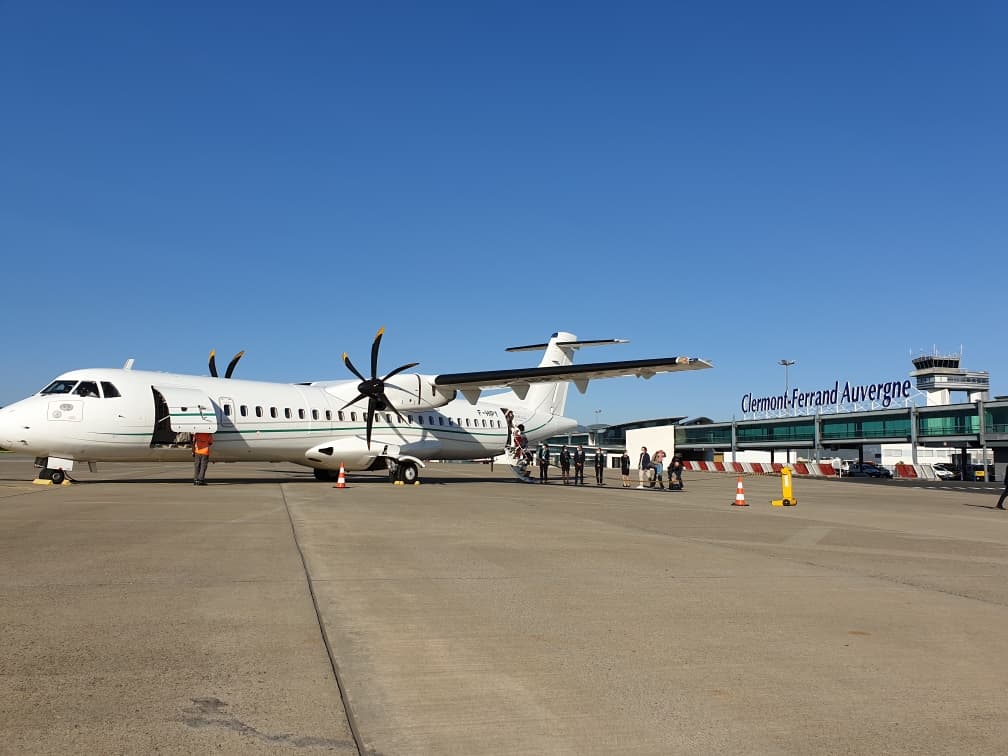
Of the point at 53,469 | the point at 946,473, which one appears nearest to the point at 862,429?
the point at 946,473

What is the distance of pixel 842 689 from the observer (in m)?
4.36

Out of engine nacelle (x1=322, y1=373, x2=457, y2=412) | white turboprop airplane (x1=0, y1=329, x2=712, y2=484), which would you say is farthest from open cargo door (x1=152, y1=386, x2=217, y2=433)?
engine nacelle (x1=322, y1=373, x2=457, y2=412)

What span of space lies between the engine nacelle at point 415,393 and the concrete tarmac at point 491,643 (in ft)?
51.3

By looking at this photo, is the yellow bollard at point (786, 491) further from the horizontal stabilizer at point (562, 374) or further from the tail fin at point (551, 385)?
the tail fin at point (551, 385)

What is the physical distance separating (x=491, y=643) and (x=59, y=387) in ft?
63.5

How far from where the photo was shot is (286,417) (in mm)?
24406

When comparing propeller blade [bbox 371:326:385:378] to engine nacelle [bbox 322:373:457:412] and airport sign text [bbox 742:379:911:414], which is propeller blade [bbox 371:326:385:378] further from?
A: airport sign text [bbox 742:379:911:414]

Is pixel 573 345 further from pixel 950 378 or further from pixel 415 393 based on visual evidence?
pixel 950 378

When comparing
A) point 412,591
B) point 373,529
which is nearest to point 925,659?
point 412,591

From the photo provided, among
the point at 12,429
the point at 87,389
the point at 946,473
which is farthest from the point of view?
the point at 946,473

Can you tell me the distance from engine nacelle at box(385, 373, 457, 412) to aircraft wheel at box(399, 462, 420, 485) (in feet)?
6.12

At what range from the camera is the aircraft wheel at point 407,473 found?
87.9 feet

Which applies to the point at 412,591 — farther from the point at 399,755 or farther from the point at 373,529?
the point at 373,529

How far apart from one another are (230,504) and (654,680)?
42.6 feet
